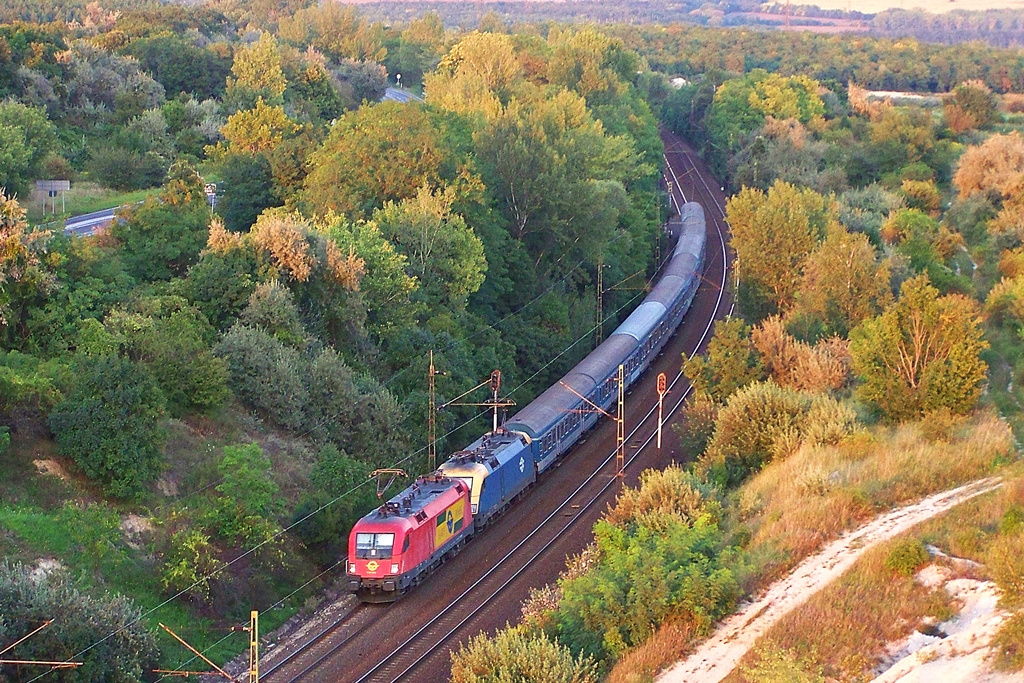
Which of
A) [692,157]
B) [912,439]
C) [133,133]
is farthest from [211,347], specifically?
[692,157]

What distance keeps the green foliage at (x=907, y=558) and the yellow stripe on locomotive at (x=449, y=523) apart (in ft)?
35.6

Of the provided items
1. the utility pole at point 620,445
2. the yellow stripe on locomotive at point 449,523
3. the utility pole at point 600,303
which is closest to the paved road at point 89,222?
the yellow stripe on locomotive at point 449,523

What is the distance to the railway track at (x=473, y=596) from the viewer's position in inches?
946

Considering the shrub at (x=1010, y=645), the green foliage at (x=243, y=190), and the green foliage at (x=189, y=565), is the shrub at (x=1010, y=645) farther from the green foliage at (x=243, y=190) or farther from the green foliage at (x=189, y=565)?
the green foliage at (x=243, y=190)

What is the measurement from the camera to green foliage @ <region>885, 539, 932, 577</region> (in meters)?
22.8

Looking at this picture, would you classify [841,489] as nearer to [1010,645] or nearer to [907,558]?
[907,558]

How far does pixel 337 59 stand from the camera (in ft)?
339

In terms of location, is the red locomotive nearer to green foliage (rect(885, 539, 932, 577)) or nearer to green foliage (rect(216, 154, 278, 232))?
green foliage (rect(885, 539, 932, 577))

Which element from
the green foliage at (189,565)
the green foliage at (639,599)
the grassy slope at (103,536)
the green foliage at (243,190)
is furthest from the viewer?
the green foliage at (243,190)

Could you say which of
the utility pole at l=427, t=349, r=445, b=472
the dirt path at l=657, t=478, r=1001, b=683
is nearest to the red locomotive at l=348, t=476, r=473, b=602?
the utility pole at l=427, t=349, r=445, b=472

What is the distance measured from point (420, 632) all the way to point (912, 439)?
14306mm

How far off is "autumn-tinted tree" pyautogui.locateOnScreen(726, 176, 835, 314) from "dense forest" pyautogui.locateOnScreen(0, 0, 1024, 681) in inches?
6.8

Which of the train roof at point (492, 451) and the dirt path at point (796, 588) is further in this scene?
the train roof at point (492, 451)

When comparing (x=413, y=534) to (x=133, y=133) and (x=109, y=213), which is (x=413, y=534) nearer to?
(x=109, y=213)
